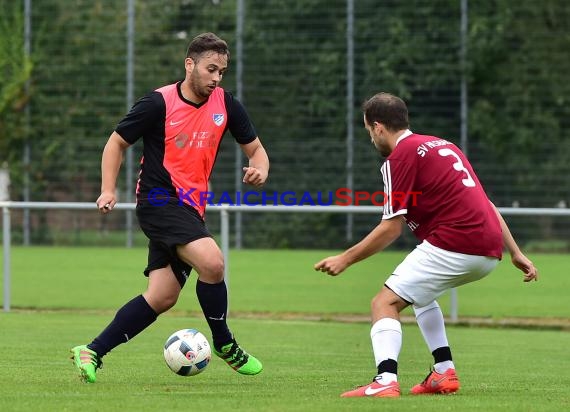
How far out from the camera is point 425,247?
21.6ft

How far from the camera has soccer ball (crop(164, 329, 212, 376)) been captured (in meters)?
7.35

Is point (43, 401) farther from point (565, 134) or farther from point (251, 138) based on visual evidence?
point (565, 134)

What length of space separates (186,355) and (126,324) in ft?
1.35

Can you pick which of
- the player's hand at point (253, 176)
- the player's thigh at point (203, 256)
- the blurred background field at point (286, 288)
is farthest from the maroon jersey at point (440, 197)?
the blurred background field at point (286, 288)

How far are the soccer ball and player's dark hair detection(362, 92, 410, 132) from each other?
1.83 m

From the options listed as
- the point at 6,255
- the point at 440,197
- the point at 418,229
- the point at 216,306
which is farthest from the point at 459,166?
the point at 6,255

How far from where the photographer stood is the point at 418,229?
679 cm

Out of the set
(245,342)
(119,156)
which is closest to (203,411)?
(119,156)

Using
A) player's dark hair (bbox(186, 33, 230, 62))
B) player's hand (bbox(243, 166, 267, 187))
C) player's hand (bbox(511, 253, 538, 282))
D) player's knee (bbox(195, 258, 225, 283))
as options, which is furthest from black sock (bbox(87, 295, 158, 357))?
player's hand (bbox(511, 253, 538, 282))

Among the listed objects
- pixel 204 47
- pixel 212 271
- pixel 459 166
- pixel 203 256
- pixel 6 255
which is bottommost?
pixel 6 255

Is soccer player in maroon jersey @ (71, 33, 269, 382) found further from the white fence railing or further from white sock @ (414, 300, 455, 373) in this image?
the white fence railing

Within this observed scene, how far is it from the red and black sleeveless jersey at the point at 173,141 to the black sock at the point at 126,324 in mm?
655

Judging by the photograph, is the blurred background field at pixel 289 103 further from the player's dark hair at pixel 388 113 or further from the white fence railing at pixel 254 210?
the player's dark hair at pixel 388 113

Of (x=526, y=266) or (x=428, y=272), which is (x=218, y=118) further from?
(x=526, y=266)
